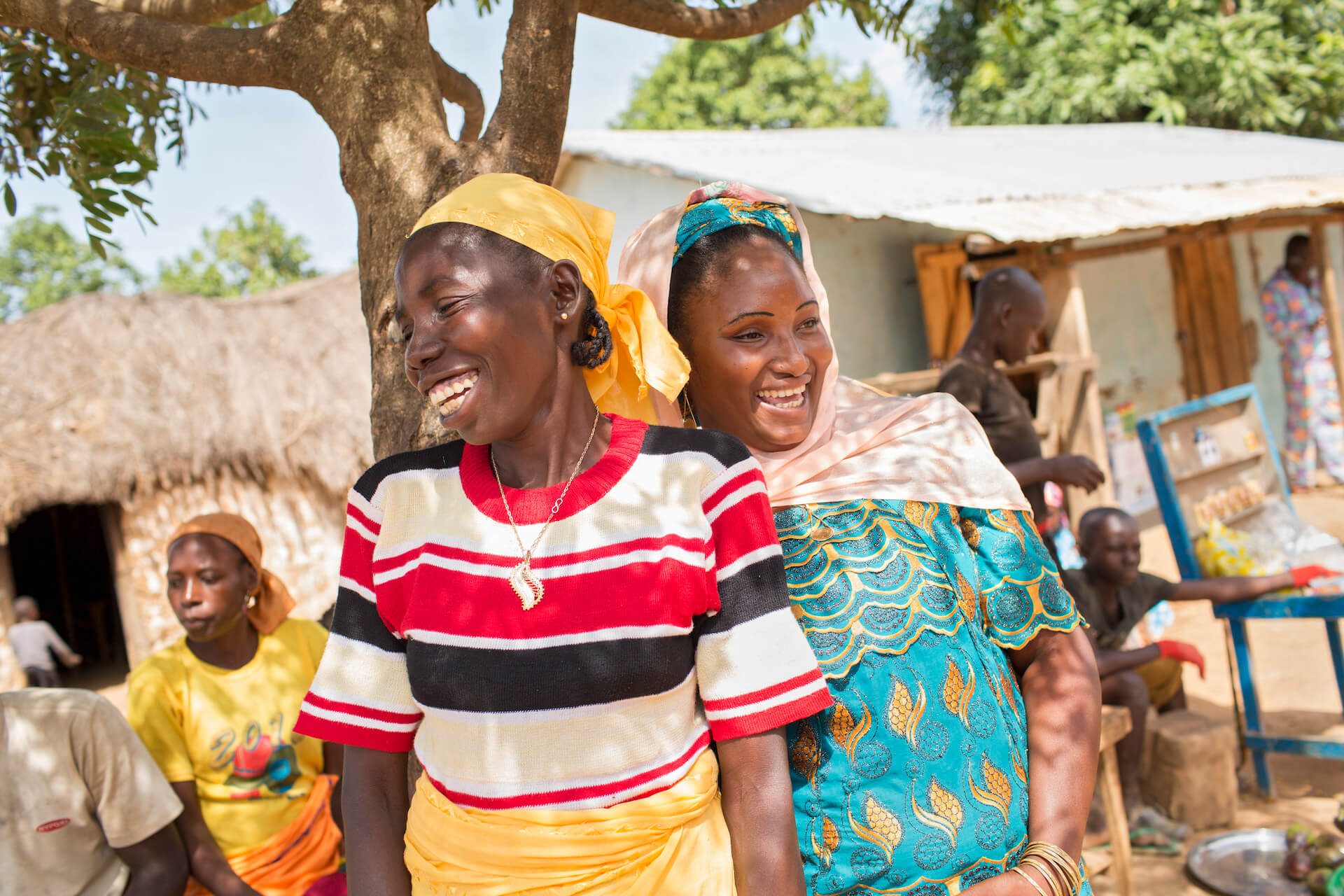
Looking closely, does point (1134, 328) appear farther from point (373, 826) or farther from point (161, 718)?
point (373, 826)

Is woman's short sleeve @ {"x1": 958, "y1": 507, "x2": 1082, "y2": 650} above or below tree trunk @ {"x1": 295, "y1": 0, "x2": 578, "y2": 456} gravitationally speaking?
below

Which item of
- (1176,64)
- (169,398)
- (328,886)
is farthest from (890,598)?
(1176,64)

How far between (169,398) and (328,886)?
8537 mm

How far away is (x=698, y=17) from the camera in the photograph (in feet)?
9.31

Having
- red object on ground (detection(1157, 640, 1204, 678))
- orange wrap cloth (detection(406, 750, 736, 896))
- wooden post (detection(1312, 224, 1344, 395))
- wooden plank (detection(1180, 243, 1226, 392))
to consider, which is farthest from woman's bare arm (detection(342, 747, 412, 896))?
wooden plank (detection(1180, 243, 1226, 392))

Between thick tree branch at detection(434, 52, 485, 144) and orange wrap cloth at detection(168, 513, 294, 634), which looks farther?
orange wrap cloth at detection(168, 513, 294, 634)

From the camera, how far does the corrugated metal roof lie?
7152 millimetres

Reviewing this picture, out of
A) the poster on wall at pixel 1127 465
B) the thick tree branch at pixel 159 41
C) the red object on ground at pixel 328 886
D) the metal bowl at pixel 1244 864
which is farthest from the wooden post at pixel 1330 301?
the thick tree branch at pixel 159 41

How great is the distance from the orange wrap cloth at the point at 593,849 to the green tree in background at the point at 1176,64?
14.4 metres

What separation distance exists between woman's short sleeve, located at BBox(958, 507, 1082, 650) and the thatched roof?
375 inches

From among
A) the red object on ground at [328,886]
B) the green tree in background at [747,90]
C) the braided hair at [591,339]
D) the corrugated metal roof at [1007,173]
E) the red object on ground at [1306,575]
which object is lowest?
the red object on ground at [328,886]

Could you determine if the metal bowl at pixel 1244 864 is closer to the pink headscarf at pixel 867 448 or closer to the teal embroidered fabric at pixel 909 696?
the teal embroidered fabric at pixel 909 696

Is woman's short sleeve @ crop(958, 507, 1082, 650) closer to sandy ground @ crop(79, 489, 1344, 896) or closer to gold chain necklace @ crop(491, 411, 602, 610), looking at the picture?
gold chain necklace @ crop(491, 411, 602, 610)

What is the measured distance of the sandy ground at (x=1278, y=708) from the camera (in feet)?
14.0
